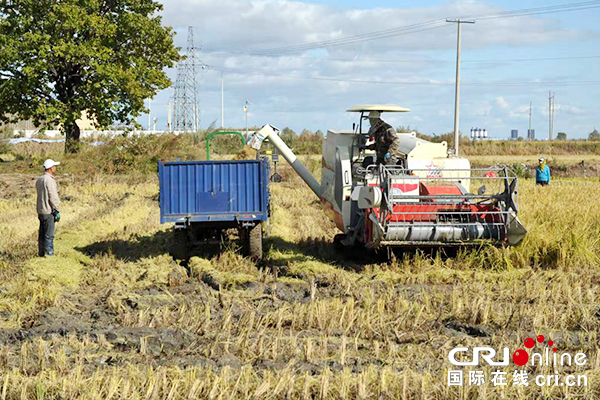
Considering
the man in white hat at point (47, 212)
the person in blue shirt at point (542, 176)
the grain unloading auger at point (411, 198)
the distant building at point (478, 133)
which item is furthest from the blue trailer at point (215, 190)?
the distant building at point (478, 133)

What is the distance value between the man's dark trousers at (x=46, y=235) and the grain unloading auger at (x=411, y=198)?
15.8ft

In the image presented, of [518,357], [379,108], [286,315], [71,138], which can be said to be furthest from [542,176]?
[71,138]

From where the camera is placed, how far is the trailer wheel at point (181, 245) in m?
13.0

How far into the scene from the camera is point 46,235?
12.1m

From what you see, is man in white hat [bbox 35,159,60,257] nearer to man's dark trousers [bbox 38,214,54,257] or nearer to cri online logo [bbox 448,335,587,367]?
man's dark trousers [bbox 38,214,54,257]

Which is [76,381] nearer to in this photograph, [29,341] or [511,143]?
[29,341]

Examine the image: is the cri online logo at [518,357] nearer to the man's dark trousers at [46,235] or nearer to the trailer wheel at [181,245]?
the trailer wheel at [181,245]

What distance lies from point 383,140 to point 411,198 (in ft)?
5.73

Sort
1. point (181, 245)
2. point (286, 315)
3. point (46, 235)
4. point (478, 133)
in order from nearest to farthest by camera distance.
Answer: point (286, 315) < point (46, 235) < point (181, 245) < point (478, 133)

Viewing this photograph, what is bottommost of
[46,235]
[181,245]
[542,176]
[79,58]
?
[181,245]

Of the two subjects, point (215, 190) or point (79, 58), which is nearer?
point (215, 190)

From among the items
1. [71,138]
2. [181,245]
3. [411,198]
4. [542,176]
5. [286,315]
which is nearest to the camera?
[286,315]

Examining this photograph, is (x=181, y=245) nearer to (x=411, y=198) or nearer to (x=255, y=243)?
(x=255, y=243)

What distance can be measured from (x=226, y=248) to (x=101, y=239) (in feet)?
11.0
